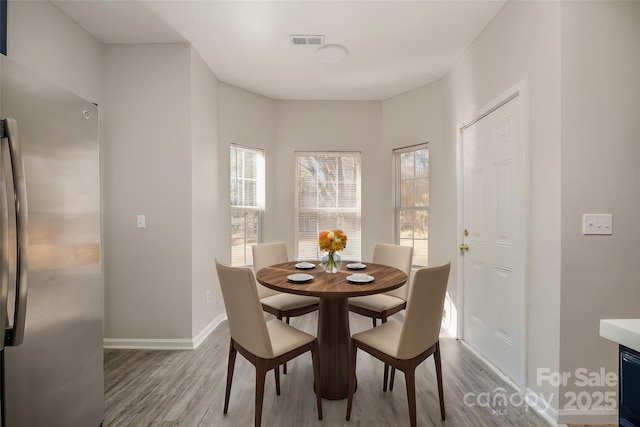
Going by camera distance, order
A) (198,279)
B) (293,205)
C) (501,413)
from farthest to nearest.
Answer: (293,205) < (198,279) < (501,413)

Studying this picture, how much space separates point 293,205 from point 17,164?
117 inches

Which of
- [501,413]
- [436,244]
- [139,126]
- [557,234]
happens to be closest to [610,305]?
[557,234]

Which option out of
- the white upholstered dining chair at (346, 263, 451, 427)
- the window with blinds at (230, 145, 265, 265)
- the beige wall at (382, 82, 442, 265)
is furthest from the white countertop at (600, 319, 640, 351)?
the window with blinds at (230, 145, 265, 265)

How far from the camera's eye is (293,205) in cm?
391

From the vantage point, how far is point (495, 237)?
7.52ft

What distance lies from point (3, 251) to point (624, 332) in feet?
6.22

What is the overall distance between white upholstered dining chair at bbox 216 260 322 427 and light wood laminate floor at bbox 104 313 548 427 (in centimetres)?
17

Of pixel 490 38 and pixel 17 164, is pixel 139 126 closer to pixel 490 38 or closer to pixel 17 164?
pixel 17 164

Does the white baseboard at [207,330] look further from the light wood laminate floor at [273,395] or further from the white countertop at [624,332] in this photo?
the white countertop at [624,332]

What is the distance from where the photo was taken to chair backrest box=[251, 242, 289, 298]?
263 centimetres

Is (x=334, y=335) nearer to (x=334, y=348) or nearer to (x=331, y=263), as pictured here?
(x=334, y=348)

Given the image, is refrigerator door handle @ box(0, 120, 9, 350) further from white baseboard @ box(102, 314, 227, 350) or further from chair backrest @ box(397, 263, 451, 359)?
white baseboard @ box(102, 314, 227, 350)

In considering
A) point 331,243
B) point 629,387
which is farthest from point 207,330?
point 629,387

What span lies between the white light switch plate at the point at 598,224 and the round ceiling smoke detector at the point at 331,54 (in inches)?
89.2
